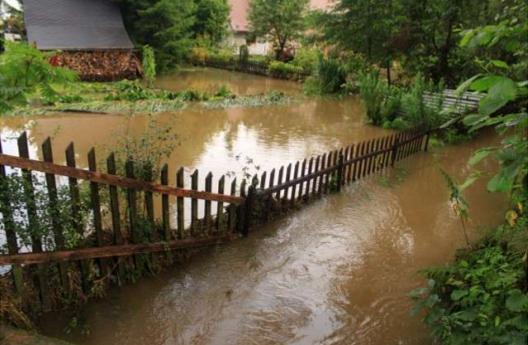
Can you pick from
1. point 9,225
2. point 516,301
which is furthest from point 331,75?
point 516,301

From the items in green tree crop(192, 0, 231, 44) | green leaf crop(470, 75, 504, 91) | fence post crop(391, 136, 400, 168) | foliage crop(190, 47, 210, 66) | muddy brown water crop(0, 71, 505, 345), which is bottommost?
muddy brown water crop(0, 71, 505, 345)

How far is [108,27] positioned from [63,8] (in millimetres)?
2779

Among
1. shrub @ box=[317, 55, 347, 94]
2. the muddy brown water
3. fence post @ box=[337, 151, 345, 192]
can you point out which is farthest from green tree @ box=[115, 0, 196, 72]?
fence post @ box=[337, 151, 345, 192]

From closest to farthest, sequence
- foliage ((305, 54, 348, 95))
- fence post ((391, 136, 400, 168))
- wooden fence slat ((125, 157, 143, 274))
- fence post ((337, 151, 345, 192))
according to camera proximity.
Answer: wooden fence slat ((125, 157, 143, 274)) < fence post ((337, 151, 345, 192)) < fence post ((391, 136, 400, 168)) < foliage ((305, 54, 348, 95))

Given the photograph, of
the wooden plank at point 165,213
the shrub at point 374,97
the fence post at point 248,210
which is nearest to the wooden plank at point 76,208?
the wooden plank at point 165,213

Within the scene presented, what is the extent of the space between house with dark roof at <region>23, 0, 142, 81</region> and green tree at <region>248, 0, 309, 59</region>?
12.2 metres

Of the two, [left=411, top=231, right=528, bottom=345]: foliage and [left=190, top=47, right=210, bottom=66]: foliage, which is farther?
[left=190, top=47, right=210, bottom=66]: foliage

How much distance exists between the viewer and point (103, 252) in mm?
3982

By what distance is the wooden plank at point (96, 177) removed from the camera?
3.21 meters

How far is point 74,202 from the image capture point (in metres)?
3.69

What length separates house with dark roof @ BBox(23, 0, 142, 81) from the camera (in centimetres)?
2142

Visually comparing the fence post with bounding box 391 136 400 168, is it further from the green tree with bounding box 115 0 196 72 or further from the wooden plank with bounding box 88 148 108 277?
the green tree with bounding box 115 0 196 72

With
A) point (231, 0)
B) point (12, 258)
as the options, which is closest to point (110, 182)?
point (12, 258)

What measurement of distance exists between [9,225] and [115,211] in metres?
0.99
